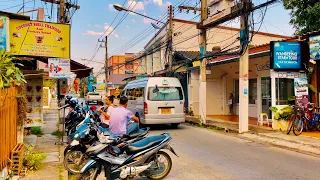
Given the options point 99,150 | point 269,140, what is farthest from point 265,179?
point 269,140

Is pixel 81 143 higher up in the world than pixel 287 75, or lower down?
lower down

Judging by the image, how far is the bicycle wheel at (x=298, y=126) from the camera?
1094 centimetres

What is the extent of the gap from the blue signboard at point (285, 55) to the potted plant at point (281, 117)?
1608mm

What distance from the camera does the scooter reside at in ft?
17.4

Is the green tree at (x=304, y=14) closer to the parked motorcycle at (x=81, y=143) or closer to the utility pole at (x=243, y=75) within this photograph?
the utility pole at (x=243, y=75)

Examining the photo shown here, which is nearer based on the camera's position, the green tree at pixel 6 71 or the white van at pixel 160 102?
the green tree at pixel 6 71

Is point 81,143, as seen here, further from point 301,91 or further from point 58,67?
point 301,91

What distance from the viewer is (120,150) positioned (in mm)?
5574

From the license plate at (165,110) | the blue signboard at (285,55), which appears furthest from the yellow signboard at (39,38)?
the blue signboard at (285,55)

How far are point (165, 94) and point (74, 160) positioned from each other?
7.28m

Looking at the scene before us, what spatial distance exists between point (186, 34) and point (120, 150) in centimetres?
2605

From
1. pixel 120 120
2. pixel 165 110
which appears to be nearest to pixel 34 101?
pixel 120 120

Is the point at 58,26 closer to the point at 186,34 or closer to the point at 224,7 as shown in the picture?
the point at 224,7

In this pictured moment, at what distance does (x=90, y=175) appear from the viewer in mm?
5406
